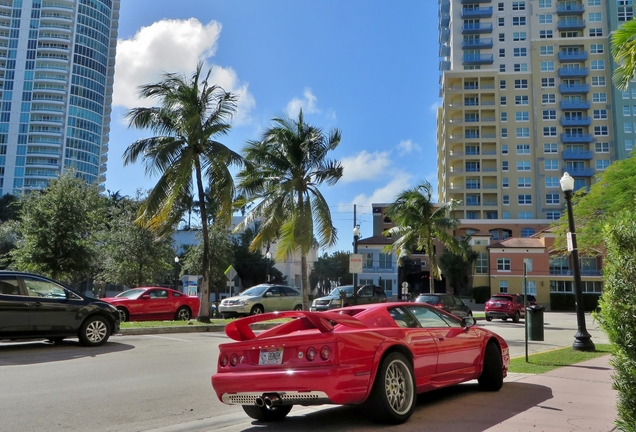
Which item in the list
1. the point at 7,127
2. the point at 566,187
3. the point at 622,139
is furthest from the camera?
the point at 7,127

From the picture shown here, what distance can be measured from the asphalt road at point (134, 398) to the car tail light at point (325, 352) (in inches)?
37.7

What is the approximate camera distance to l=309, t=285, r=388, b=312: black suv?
91.6ft

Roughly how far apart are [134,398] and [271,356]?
320cm

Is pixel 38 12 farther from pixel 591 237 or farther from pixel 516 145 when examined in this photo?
pixel 591 237

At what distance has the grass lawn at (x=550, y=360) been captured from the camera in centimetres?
1076

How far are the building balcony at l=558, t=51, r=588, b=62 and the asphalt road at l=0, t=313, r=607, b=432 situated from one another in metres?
91.9

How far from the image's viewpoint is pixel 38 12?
422 feet

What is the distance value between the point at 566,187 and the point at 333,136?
511 inches

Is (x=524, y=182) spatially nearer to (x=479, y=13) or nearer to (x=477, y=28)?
(x=477, y=28)

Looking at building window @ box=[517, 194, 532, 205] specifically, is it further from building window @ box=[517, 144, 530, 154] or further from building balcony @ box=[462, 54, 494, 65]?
building balcony @ box=[462, 54, 494, 65]

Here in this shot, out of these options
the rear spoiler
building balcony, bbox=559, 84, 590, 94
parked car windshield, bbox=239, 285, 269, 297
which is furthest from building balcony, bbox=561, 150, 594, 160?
the rear spoiler

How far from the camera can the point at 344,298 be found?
26781mm

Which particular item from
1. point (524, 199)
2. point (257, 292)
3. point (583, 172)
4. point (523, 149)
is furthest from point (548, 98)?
point (257, 292)

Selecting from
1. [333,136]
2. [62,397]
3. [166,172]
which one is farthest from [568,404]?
[333,136]
